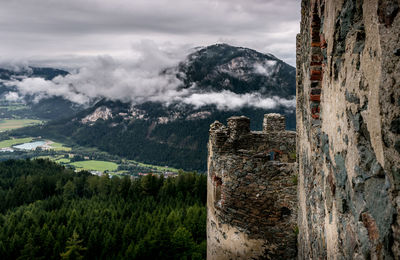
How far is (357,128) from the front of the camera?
3.13 metres

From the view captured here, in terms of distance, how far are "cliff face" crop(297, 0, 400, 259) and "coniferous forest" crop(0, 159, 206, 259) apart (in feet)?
89.5

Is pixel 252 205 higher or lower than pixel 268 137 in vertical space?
lower

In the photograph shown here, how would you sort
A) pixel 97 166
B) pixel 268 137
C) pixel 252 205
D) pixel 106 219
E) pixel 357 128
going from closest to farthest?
1. pixel 357 128
2. pixel 252 205
3. pixel 268 137
4. pixel 106 219
5. pixel 97 166

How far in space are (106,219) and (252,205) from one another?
3960cm

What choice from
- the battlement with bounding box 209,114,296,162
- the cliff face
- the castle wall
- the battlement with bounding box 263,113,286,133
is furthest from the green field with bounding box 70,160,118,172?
the cliff face

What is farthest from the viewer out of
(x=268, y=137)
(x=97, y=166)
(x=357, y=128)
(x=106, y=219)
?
(x=97, y=166)

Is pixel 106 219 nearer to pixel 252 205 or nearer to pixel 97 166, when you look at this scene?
pixel 252 205

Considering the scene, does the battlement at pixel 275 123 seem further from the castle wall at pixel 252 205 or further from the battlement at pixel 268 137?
the castle wall at pixel 252 205

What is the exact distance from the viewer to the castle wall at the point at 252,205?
9859 mm

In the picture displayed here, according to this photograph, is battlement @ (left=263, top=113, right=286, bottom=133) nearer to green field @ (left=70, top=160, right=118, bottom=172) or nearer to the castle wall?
the castle wall

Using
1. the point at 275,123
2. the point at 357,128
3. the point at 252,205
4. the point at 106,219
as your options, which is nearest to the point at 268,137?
A: the point at 275,123

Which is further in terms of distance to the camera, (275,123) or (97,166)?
(97,166)

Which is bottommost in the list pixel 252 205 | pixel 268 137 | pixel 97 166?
pixel 97 166

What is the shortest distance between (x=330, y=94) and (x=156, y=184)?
61.0 m
